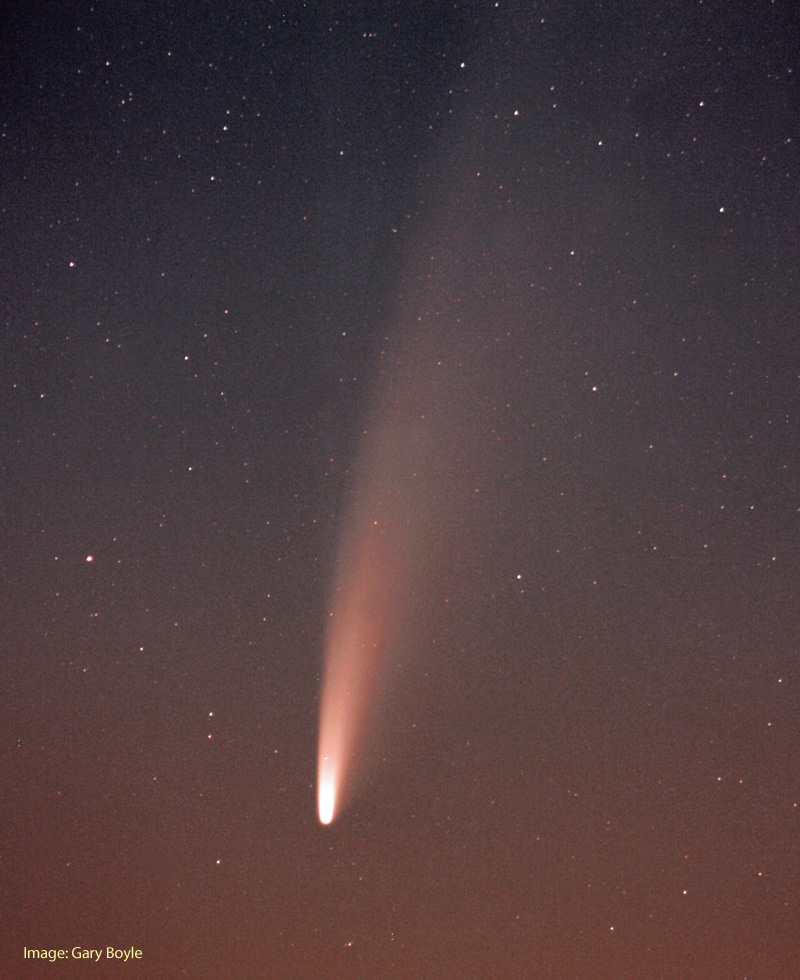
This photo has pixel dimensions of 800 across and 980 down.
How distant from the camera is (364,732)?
1.10 meters

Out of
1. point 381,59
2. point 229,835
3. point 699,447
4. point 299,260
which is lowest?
point 229,835

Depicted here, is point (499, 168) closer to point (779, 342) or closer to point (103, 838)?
point (779, 342)

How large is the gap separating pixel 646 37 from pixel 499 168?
0.22m

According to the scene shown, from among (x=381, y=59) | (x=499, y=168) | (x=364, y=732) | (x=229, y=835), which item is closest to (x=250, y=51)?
(x=381, y=59)

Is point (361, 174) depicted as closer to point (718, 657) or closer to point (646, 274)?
point (646, 274)

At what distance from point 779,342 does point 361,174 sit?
523 millimetres

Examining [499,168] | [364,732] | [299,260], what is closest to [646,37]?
[499,168]

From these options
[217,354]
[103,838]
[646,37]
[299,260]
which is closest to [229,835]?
[103,838]

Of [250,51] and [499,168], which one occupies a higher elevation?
[250,51]

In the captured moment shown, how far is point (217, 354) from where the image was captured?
111cm

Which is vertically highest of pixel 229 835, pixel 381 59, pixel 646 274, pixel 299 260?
pixel 381 59

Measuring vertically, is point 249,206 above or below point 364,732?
above

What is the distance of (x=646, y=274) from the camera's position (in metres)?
1.11

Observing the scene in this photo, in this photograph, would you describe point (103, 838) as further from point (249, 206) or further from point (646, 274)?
point (646, 274)
